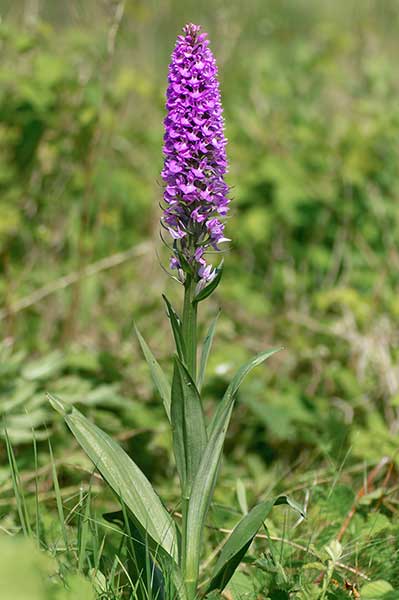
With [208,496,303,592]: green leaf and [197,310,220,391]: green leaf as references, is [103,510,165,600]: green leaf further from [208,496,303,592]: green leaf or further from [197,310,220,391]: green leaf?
[197,310,220,391]: green leaf

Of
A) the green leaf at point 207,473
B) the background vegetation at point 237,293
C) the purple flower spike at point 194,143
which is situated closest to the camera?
the purple flower spike at point 194,143

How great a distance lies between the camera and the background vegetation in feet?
8.06

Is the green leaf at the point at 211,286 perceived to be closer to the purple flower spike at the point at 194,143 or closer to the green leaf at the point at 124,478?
the purple flower spike at the point at 194,143

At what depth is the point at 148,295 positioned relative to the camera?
4727 millimetres

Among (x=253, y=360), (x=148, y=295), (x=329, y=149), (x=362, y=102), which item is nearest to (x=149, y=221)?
(x=148, y=295)

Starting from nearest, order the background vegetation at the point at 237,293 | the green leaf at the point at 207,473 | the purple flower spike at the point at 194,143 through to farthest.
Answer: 1. the purple flower spike at the point at 194,143
2. the green leaf at the point at 207,473
3. the background vegetation at the point at 237,293

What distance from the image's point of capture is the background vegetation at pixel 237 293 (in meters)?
2.46

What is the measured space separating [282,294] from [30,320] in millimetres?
1687

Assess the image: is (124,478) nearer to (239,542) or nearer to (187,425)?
(187,425)

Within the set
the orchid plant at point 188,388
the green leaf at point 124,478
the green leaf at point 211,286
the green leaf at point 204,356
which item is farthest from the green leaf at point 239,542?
the green leaf at point 211,286

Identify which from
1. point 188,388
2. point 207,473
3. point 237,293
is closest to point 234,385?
point 188,388

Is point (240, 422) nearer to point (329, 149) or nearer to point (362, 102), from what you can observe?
point (329, 149)

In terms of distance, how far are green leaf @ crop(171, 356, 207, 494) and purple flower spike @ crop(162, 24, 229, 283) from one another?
10.6 inches

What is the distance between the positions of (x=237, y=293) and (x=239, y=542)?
9.88 feet
